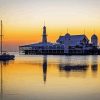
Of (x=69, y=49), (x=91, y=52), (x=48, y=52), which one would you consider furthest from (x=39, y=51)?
(x=91, y=52)

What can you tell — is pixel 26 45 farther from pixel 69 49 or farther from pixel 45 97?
pixel 45 97

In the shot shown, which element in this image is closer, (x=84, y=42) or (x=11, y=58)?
(x=11, y=58)

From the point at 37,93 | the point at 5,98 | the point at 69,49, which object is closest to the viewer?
the point at 5,98

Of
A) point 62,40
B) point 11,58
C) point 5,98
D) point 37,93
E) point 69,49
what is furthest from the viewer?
point 62,40

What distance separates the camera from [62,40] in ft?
495

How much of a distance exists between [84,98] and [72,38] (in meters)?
134

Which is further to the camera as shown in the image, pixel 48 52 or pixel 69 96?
pixel 48 52

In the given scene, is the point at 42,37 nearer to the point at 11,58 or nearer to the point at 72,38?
the point at 72,38

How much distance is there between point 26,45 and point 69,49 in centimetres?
2086

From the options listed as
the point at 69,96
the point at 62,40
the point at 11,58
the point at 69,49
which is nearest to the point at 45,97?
the point at 69,96

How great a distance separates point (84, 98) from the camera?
1348 centimetres

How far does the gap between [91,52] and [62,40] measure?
599 inches

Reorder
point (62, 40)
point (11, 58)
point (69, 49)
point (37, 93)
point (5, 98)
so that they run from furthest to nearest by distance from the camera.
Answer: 1. point (62, 40)
2. point (69, 49)
3. point (11, 58)
4. point (37, 93)
5. point (5, 98)

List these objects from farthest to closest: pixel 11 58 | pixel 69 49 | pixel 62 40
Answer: pixel 62 40
pixel 69 49
pixel 11 58
